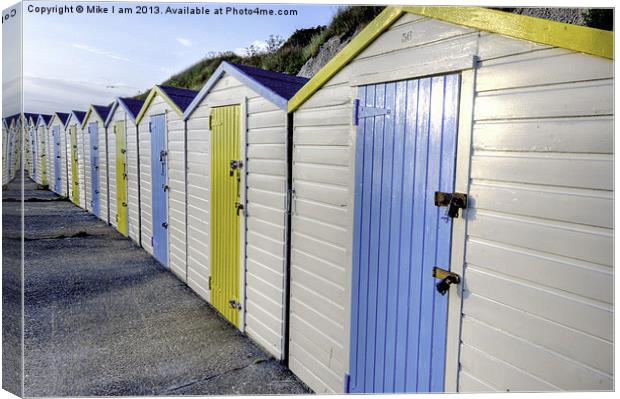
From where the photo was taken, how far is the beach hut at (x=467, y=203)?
75.0 inches

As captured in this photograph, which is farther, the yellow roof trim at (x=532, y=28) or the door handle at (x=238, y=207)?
the door handle at (x=238, y=207)

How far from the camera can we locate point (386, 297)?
9.18 feet

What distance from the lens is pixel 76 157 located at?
36.9 ft

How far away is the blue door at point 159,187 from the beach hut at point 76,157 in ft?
14.4

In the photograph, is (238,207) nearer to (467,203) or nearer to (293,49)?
(293,49)

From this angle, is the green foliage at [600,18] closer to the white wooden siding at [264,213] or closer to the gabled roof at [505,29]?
the gabled roof at [505,29]

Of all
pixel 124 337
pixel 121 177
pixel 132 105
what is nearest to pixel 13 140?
pixel 124 337

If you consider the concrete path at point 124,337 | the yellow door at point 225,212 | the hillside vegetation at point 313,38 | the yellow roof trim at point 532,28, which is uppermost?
the hillside vegetation at point 313,38

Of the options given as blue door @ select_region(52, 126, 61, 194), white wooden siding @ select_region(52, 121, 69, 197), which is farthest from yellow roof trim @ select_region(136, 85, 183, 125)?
blue door @ select_region(52, 126, 61, 194)

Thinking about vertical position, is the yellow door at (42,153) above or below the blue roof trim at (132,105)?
below

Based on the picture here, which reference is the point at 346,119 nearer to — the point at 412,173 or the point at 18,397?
the point at 412,173

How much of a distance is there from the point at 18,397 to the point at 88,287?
2969 mm

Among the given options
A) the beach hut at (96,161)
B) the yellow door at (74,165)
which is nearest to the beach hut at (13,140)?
the beach hut at (96,161)

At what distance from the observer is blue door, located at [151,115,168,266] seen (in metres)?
6.81
